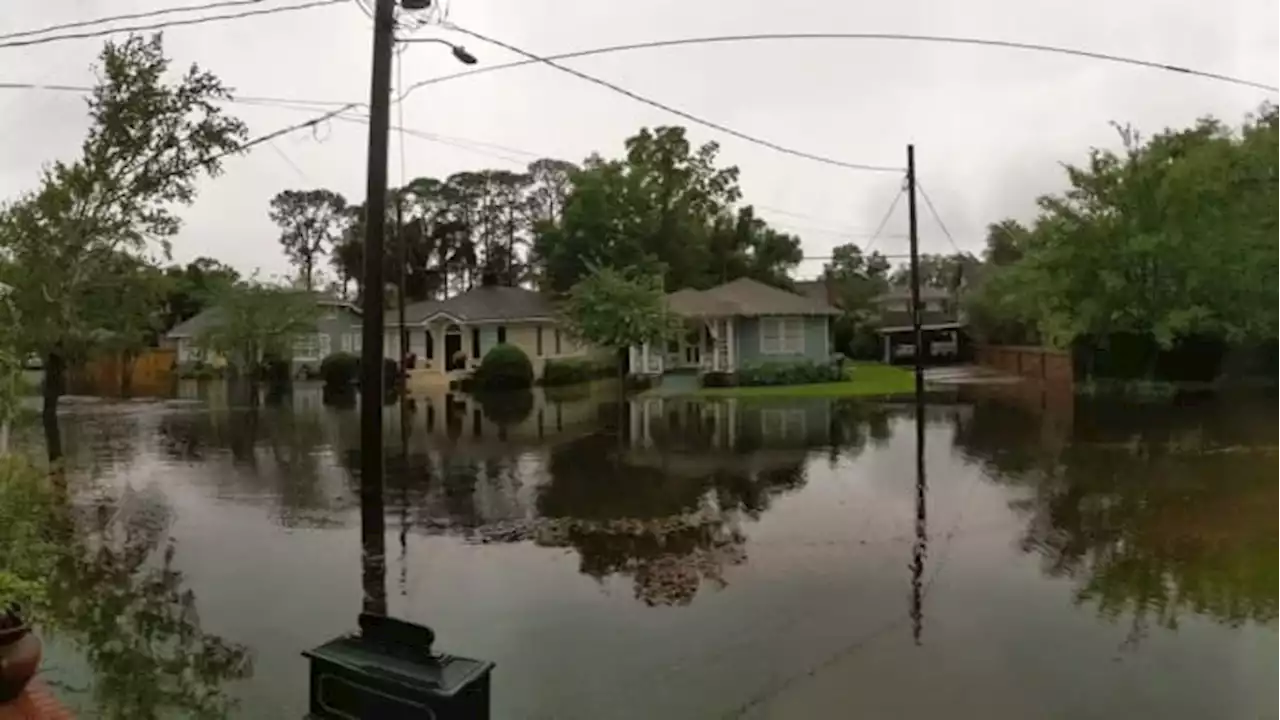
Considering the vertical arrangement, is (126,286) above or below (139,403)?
above

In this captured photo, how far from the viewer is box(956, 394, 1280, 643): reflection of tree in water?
800cm

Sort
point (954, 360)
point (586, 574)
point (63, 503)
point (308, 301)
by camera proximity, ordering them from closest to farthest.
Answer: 1. point (586, 574)
2. point (63, 503)
3. point (308, 301)
4. point (954, 360)

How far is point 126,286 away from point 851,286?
190 feet

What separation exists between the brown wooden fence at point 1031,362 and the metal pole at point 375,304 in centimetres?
2813

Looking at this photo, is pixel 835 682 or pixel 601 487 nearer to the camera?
pixel 835 682

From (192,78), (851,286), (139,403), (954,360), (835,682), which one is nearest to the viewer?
(835,682)

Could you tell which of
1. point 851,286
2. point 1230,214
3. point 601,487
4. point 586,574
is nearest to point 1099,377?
point 1230,214

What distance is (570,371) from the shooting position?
129 ft

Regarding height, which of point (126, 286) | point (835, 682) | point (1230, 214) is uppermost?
point (1230, 214)

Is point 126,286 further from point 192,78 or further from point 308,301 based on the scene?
point 308,301

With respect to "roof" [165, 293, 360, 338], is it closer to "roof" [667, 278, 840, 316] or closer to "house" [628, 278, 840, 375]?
"house" [628, 278, 840, 375]

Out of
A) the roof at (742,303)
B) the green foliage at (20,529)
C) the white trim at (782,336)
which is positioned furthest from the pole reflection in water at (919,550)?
the white trim at (782,336)

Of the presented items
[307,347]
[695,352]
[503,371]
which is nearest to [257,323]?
[307,347]

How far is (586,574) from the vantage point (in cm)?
920
